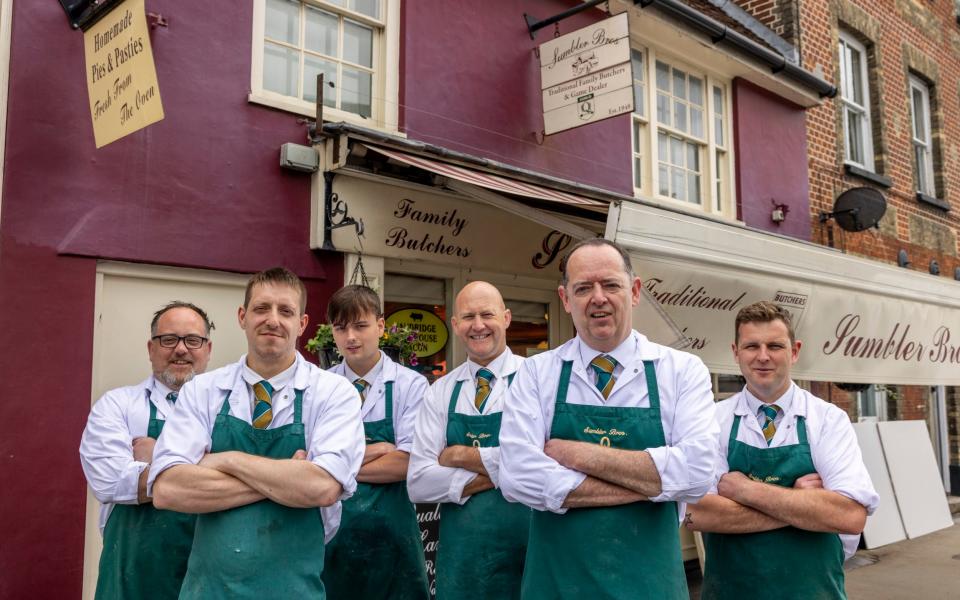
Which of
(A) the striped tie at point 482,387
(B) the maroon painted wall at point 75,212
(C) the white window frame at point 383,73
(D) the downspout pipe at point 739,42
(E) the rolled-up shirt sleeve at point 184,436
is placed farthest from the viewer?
(D) the downspout pipe at point 739,42

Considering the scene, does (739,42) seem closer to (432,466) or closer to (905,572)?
(905,572)

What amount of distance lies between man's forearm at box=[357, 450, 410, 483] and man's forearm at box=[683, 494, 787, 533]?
1.26 metres

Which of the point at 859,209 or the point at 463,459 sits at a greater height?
the point at 859,209

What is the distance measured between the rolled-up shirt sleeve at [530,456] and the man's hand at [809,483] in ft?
3.39

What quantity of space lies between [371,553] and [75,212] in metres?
2.65

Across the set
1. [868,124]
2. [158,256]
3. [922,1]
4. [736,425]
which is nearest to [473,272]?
[158,256]

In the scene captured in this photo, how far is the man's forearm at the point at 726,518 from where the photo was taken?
300 cm

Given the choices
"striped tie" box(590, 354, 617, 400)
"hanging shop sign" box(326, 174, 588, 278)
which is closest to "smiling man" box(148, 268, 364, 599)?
"striped tie" box(590, 354, 617, 400)

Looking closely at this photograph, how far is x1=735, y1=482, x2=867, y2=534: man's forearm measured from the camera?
2.90m

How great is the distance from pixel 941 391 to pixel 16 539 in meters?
12.9

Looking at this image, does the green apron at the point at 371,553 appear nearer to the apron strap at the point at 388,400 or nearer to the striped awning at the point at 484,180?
the apron strap at the point at 388,400

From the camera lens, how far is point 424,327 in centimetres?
646

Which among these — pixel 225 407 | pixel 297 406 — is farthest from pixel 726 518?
pixel 225 407

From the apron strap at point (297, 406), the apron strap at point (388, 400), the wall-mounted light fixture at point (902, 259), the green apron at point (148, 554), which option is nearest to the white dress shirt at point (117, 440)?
the green apron at point (148, 554)
